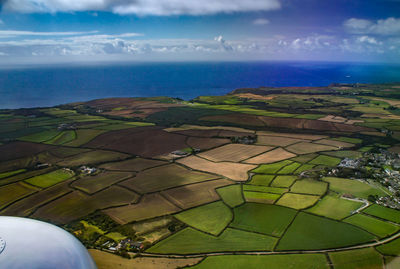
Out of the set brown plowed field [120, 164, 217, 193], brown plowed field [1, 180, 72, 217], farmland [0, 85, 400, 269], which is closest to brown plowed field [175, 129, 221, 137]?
farmland [0, 85, 400, 269]

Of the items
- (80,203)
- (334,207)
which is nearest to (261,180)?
(334,207)

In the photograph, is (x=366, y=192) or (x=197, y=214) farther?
(x=366, y=192)

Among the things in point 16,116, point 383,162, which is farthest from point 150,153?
point 16,116

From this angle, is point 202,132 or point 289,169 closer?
point 289,169

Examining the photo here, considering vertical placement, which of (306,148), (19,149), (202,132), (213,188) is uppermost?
(202,132)

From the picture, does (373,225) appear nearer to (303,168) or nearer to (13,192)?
(303,168)

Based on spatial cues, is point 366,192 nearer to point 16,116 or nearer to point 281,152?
point 281,152
